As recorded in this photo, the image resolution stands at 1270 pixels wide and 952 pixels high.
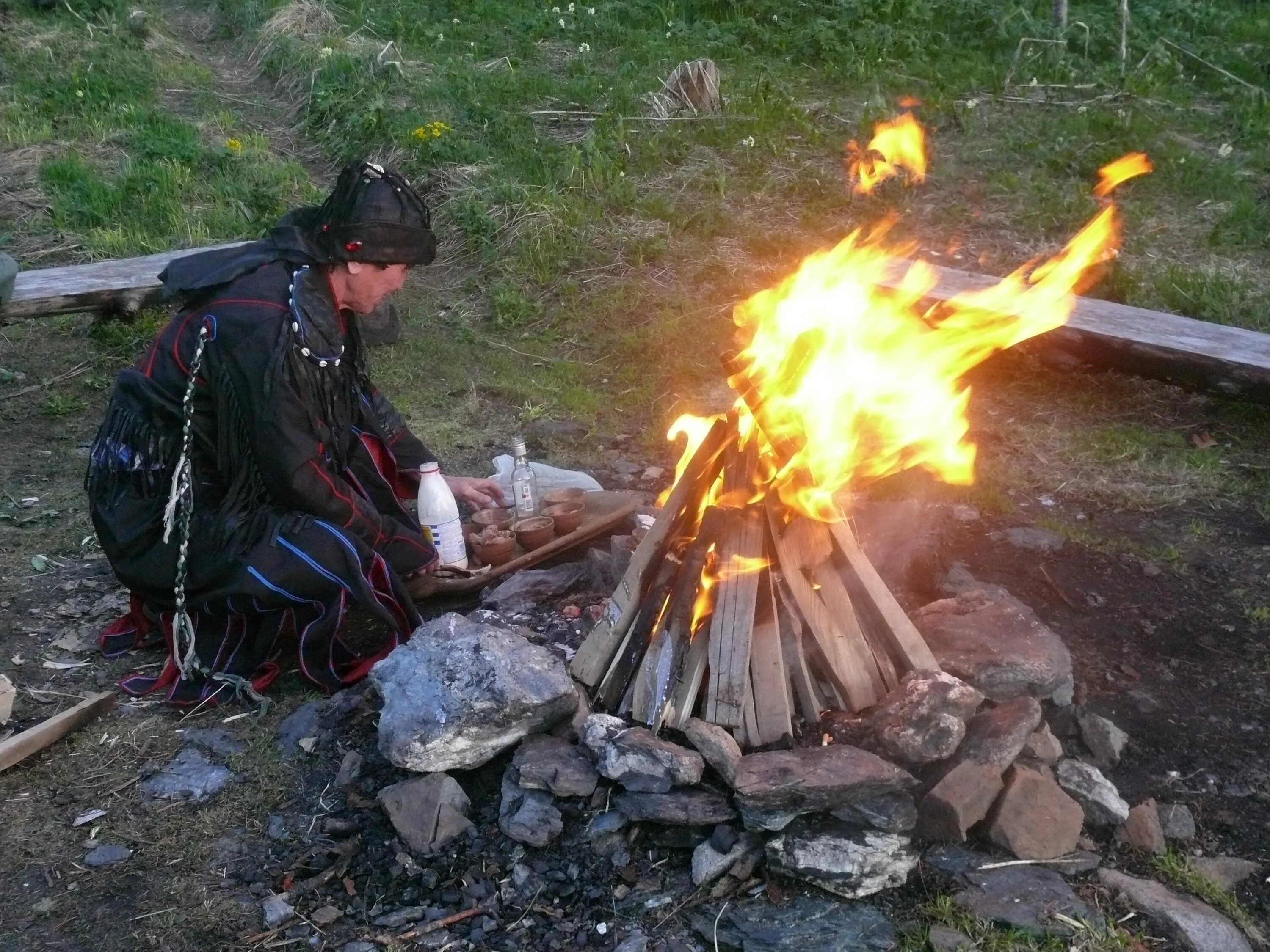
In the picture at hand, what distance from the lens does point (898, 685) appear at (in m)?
3.37

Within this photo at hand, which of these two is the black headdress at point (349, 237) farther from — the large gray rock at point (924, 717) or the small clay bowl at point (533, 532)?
the large gray rock at point (924, 717)

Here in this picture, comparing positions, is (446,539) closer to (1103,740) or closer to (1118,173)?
(1103,740)

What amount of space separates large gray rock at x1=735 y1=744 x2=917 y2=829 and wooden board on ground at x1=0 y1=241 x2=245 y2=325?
4.60 m

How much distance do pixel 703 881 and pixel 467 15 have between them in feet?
35.4

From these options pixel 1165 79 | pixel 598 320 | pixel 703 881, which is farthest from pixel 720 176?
pixel 703 881

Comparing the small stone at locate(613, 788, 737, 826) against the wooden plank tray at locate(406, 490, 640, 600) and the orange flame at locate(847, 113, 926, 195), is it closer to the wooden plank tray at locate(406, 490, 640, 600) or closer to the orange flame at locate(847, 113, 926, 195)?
the wooden plank tray at locate(406, 490, 640, 600)

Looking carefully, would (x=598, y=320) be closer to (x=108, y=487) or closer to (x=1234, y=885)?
(x=108, y=487)

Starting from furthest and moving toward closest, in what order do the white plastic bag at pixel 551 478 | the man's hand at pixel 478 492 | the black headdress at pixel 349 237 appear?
the white plastic bag at pixel 551 478 → the man's hand at pixel 478 492 → the black headdress at pixel 349 237

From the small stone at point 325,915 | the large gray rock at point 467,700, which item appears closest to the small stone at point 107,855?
the small stone at point 325,915

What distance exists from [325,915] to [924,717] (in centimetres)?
172

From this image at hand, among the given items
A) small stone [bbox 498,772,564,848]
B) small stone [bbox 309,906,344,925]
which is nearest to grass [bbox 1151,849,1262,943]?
small stone [bbox 498,772,564,848]

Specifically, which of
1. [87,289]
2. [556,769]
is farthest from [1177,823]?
[87,289]

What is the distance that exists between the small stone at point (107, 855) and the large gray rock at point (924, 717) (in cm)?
220

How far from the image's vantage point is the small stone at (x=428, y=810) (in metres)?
3.23
